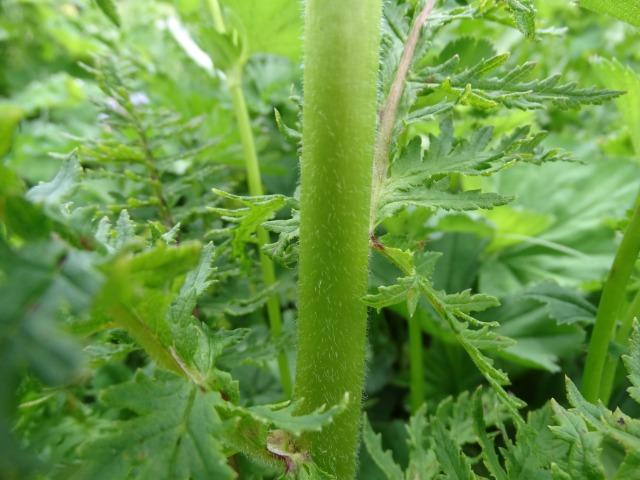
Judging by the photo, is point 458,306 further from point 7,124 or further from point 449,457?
point 7,124

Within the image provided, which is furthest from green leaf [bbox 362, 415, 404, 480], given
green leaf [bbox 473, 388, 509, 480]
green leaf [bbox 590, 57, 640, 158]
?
green leaf [bbox 590, 57, 640, 158]

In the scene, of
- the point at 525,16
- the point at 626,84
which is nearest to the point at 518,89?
the point at 525,16

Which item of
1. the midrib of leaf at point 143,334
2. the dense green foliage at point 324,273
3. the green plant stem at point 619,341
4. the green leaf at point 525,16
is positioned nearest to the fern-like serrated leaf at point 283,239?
the dense green foliage at point 324,273

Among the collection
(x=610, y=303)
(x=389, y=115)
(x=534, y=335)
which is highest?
(x=389, y=115)

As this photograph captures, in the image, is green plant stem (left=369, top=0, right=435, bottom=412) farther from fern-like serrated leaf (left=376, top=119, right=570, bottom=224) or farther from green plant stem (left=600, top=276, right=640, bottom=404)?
green plant stem (left=600, top=276, right=640, bottom=404)

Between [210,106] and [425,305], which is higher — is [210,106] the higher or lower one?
the higher one

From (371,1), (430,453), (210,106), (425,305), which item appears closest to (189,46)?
(210,106)

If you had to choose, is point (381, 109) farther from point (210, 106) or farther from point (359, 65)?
point (210, 106)
